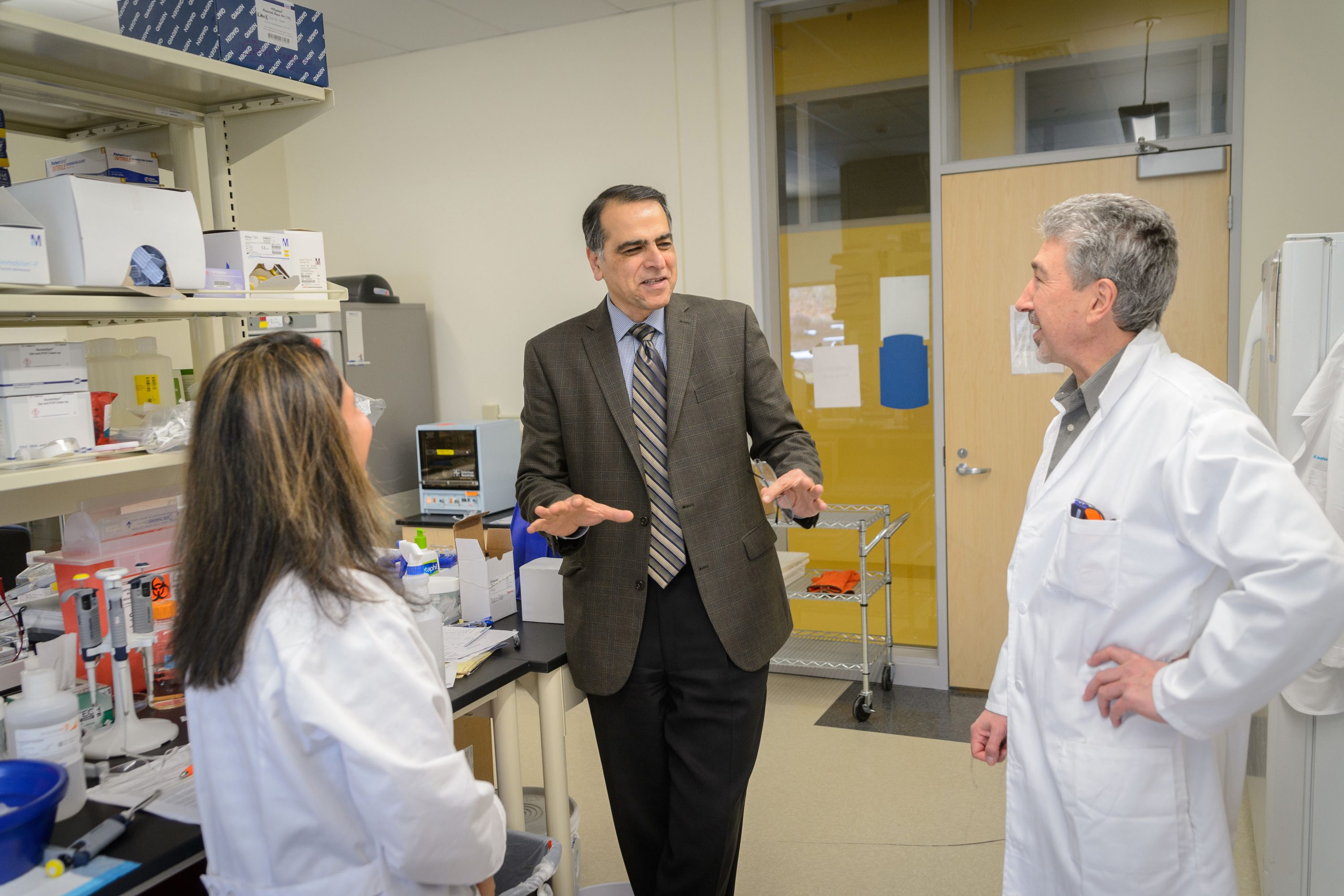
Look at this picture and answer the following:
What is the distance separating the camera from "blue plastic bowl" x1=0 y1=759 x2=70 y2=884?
3.90 feet

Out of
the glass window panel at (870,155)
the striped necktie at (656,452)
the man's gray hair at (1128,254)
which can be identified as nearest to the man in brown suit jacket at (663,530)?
the striped necktie at (656,452)

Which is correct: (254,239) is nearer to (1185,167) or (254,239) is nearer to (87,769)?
(87,769)

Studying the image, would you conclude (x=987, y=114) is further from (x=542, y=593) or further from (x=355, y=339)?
(x=355, y=339)

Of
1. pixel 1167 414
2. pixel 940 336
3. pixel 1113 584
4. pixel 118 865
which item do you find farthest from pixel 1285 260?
pixel 118 865

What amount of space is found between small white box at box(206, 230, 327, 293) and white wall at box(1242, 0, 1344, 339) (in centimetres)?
306

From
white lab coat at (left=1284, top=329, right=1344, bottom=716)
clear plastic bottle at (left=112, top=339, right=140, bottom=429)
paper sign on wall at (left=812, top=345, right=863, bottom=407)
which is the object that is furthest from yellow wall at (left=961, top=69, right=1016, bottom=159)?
clear plastic bottle at (left=112, top=339, right=140, bottom=429)

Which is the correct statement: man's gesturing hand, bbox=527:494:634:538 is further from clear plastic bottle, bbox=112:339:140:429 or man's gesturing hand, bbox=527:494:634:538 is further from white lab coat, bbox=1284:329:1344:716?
white lab coat, bbox=1284:329:1344:716

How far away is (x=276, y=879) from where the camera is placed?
115 cm

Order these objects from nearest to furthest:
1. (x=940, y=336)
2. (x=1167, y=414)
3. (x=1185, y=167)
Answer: (x=1167, y=414), (x=1185, y=167), (x=940, y=336)

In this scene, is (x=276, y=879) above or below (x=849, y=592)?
above

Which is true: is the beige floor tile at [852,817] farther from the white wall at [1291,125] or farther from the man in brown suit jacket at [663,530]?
the white wall at [1291,125]

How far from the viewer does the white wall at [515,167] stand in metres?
4.05

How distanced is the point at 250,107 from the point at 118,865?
1.63 metres

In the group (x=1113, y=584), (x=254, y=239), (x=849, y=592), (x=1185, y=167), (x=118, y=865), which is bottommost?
(x=849, y=592)
